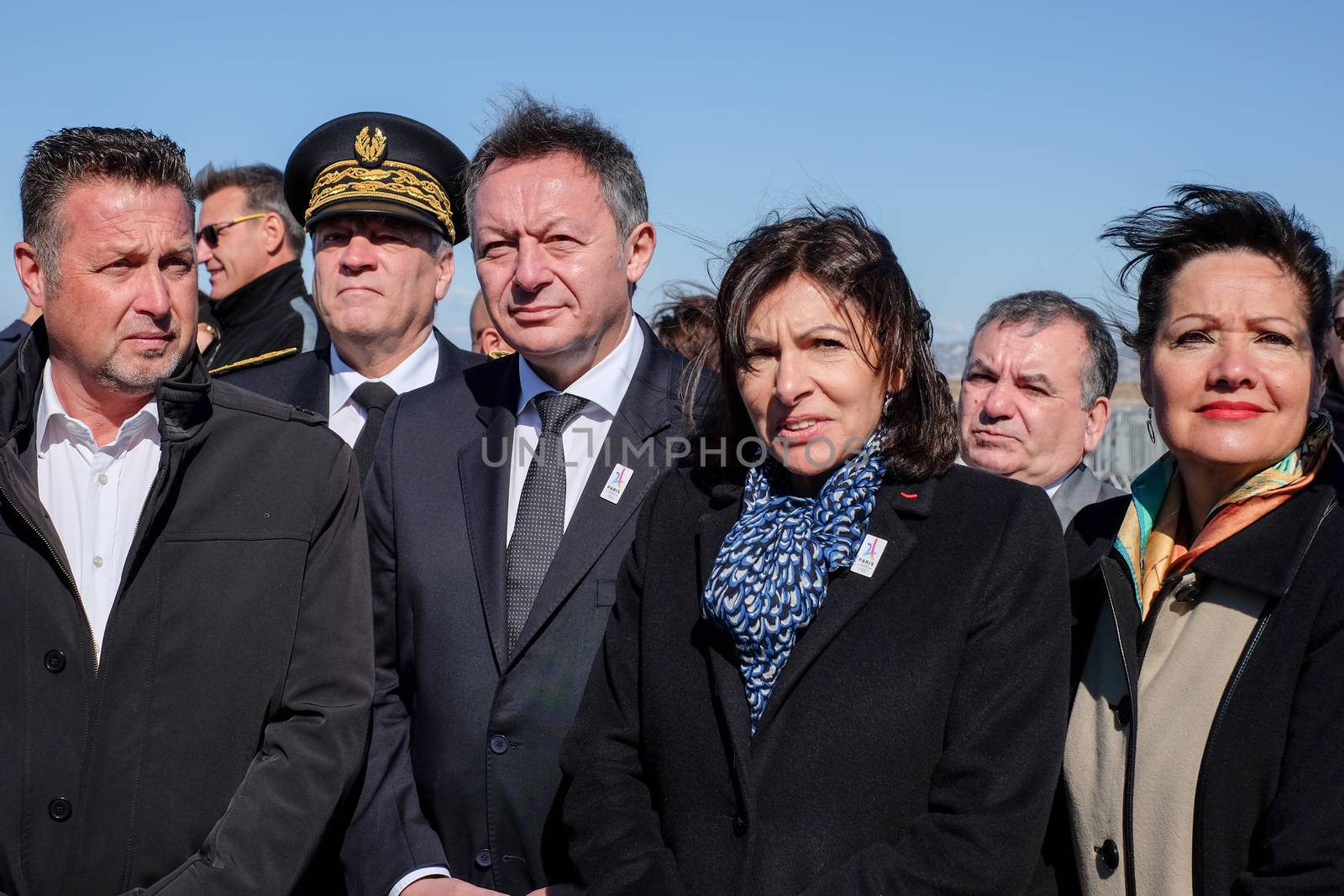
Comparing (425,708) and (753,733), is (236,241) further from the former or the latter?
(753,733)

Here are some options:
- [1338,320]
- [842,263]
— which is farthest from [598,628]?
[1338,320]

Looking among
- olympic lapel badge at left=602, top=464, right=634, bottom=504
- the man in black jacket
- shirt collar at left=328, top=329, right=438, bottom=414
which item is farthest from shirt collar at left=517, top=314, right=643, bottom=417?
shirt collar at left=328, top=329, right=438, bottom=414

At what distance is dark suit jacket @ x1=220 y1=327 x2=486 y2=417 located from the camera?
412 centimetres

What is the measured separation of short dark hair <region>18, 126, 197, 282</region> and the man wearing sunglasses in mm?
3405

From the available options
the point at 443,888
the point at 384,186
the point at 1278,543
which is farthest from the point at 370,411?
the point at 1278,543

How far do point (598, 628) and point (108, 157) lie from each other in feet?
5.28

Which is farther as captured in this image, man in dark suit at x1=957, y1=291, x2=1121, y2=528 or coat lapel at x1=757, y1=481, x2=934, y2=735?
man in dark suit at x1=957, y1=291, x2=1121, y2=528

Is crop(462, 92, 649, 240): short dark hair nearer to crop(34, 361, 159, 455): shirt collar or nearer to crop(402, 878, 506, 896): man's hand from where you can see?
crop(34, 361, 159, 455): shirt collar

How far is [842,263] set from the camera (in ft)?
8.30

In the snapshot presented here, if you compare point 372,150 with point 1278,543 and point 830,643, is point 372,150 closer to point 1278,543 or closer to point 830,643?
point 830,643

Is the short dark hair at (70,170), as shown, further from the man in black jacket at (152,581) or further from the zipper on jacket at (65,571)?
the zipper on jacket at (65,571)

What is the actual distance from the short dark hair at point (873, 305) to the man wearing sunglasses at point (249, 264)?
170 inches

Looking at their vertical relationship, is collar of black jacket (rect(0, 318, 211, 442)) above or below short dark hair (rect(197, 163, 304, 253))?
below

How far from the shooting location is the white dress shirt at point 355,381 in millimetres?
4074
